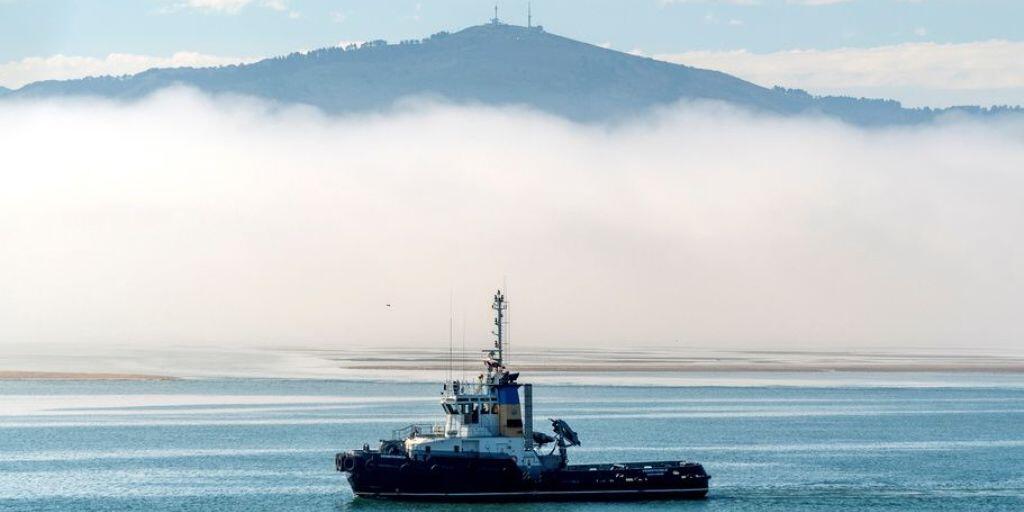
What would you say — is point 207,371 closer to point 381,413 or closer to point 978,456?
point 381,413

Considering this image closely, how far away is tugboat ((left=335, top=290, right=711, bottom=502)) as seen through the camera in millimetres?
72812

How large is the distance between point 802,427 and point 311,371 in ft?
308

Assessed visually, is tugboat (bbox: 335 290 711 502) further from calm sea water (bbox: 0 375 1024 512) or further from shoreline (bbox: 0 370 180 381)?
shoreline (bbox: 0 370 180 381)

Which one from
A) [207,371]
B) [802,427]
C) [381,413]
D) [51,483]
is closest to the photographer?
[51,483]

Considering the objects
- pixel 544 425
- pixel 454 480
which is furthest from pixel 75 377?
pixel 454 480

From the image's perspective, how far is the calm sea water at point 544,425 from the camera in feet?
249

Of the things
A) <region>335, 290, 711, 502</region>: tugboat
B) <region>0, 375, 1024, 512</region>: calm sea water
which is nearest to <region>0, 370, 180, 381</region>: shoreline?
<region>0, 375, 1024, 512</region>: calm sea water

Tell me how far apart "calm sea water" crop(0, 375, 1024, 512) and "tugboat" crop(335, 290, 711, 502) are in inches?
35.6

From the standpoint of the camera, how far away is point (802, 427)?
4525 inches

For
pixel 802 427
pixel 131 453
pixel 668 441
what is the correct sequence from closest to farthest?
1. pixel 131 453
2. pixel 668 441
3. pixel 802 427

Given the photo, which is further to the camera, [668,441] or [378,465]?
[668,441]

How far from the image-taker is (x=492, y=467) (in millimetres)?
73000

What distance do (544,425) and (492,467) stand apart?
40363 mm

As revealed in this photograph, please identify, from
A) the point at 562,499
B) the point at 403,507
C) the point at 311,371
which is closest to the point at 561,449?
the point at 562,499
